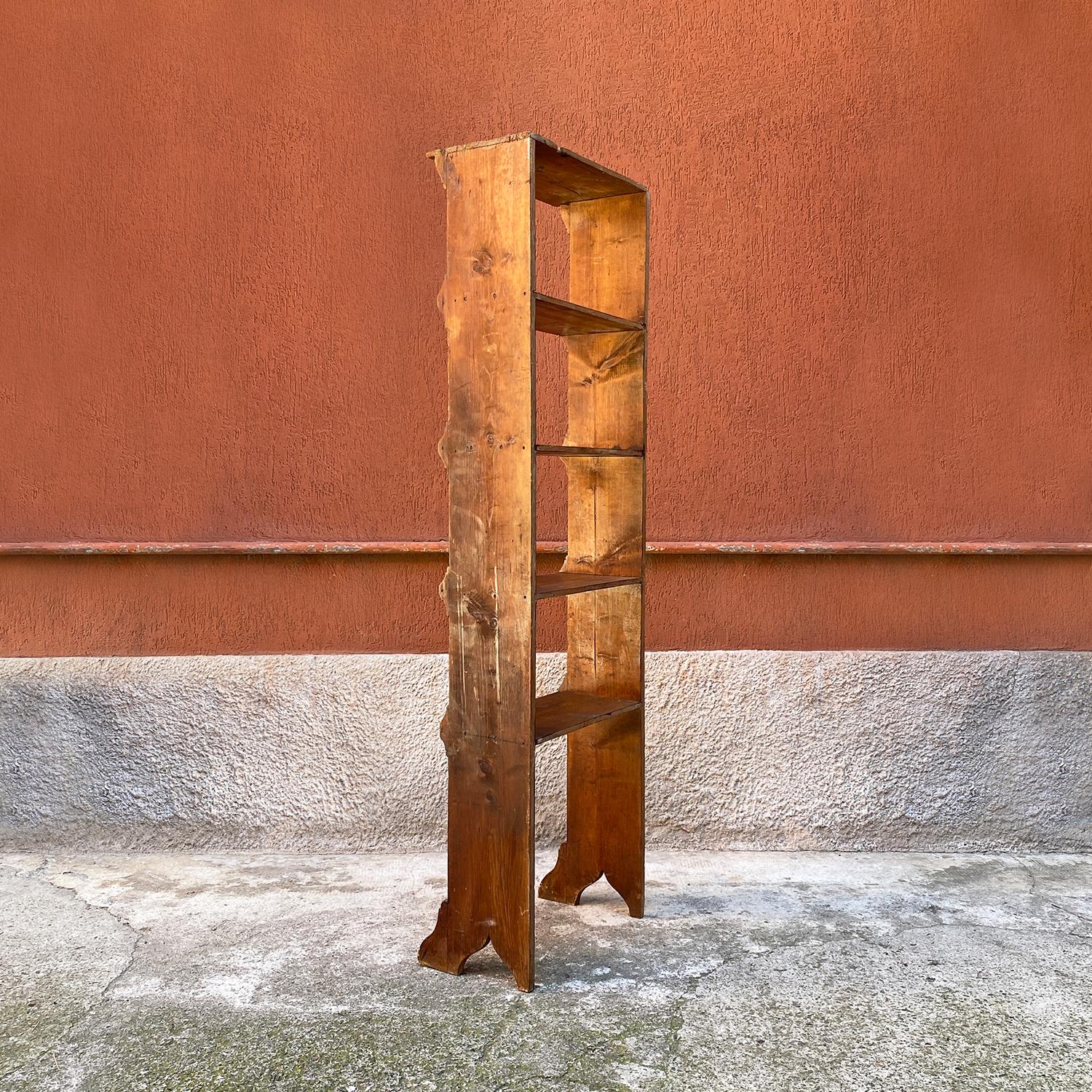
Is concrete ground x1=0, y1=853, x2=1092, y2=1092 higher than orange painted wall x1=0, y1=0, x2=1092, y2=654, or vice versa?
orange painted wall x1=0, y1=0, x2=1092, y2=654

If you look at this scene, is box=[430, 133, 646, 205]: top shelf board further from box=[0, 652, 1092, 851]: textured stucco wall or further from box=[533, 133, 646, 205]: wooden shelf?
box=[0, 652, 1092, 851]: textured stucco wall

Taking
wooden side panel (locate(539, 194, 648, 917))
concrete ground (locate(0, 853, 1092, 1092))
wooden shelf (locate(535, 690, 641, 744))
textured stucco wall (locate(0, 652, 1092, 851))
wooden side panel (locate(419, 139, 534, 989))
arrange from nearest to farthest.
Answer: concrete ground (locate(0, 853, 1092, 1092)) → wooden side panel (locate(419, 139, 534, 989)) → wooden shelf (locate(535, 690, 641, 744)) → wooden side panel (locate(539, 194, 648, 917)) → textured stucco wall (locate(0, 652, 1092, 851))

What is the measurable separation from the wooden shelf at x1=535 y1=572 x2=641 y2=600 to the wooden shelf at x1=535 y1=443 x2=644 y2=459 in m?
0.29

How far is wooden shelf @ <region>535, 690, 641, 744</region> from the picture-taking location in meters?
2.39

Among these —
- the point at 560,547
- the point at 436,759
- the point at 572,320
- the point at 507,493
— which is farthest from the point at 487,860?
the point at 572,320

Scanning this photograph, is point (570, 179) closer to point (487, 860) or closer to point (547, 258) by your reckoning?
point (547, 258)

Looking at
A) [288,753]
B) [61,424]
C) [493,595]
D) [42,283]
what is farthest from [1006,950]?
[42,283]

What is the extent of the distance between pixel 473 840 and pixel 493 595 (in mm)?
585

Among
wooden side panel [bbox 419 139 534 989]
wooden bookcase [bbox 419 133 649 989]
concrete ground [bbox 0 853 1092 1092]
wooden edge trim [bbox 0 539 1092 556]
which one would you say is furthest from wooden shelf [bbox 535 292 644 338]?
concrete ground [bbox 0 853 1092 1092]

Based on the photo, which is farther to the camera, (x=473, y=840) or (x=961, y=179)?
(x=961, y=179)

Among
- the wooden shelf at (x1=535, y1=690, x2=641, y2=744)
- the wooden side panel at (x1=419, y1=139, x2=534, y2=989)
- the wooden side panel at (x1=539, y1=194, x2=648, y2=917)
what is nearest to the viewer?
the wooden side panel at (x1=419, y1=139, x2=534, y2=989)

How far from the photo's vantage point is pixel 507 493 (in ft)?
7.60

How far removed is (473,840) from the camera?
240cm

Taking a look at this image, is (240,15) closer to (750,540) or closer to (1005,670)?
(750,540)
